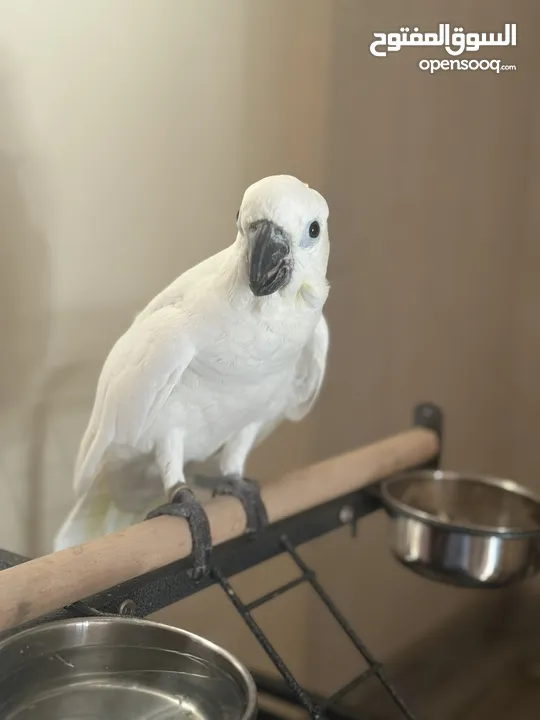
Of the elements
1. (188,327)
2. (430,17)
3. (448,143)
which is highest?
(430,17)

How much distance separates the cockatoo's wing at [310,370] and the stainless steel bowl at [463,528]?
207mm

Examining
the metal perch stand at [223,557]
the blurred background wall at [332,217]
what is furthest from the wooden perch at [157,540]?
the blurred background wall at [332,217]

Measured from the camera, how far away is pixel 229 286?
95 centimetres

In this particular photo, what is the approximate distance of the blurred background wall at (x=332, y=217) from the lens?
1.14 meters

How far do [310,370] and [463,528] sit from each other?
340 mm

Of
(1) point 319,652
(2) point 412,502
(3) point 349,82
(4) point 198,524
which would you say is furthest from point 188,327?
(1) point 319,652

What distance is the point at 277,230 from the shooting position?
0.88 m

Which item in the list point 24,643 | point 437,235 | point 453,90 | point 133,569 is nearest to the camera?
point 24,643

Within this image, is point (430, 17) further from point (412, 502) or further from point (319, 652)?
point (319, 652)

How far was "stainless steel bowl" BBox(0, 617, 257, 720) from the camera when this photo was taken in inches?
26.1

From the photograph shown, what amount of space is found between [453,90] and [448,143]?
0.38 ft

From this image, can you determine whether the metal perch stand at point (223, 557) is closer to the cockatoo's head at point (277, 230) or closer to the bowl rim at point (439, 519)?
the bowl rim at point (439, 519)

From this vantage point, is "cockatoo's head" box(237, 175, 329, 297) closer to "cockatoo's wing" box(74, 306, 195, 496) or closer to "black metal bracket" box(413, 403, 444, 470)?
"cockatoo's wing" box(74, 306, 195, 496)

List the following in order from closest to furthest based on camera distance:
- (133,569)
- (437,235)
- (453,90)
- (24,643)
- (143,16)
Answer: (24,643), (133,569), (143,16), (453,90), (437,235)
